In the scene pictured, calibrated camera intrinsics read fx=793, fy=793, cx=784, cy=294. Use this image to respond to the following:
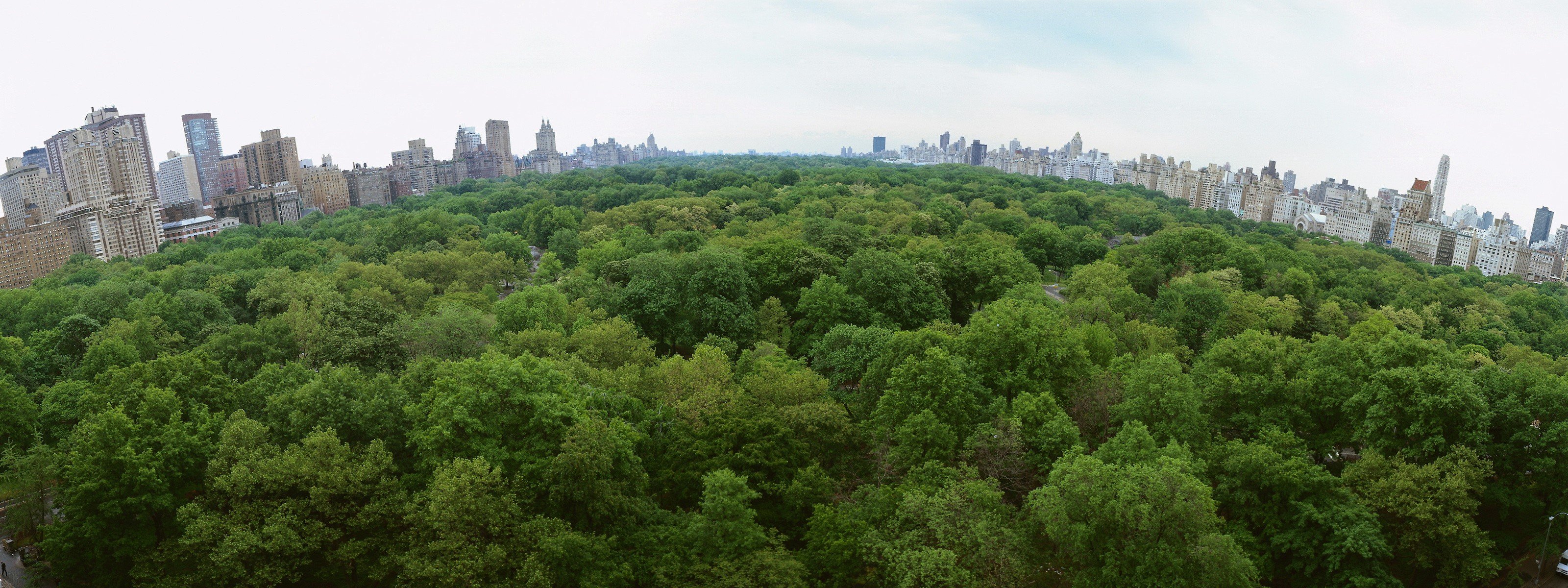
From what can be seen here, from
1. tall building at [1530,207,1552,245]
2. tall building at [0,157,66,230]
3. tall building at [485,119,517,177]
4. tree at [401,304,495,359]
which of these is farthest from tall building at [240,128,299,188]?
tall building at [1530,207,1552,245]

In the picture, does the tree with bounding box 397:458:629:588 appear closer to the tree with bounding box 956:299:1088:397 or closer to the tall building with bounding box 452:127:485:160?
the tree with bounding box 956:299:1088:397

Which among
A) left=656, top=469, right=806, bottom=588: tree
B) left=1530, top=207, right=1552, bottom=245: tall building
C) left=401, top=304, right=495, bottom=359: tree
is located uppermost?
left=401, top=304, right=495, bottom=359: tree

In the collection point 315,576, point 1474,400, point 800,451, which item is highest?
point 1474,400

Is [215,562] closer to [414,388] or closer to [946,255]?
[414,388]

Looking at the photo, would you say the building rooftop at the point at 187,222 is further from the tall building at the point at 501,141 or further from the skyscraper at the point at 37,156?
the tall building at the point at 501,141

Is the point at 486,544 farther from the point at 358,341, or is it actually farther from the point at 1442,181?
the point at 1442,181

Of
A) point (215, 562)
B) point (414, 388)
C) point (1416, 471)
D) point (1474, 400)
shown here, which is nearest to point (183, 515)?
point (215, 562)

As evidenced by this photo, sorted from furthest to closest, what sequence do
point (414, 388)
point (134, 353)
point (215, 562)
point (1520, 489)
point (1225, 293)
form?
1. point (1225, 293)
2. point (134, 353)
3. point (414, 388)
4. point (1520, 489)
5. point (215, 562)
